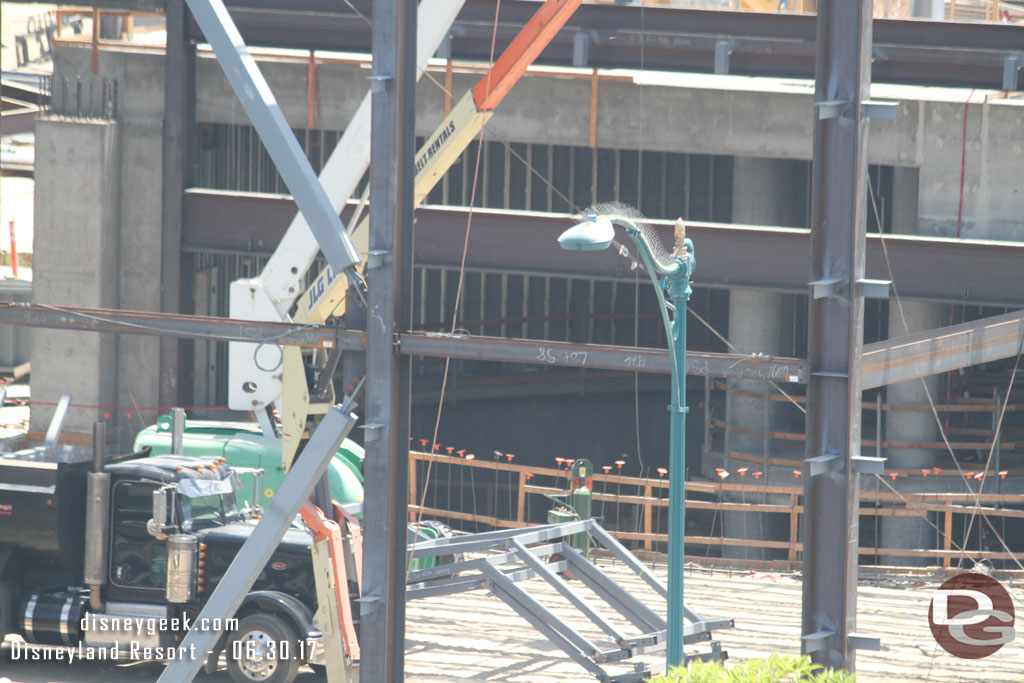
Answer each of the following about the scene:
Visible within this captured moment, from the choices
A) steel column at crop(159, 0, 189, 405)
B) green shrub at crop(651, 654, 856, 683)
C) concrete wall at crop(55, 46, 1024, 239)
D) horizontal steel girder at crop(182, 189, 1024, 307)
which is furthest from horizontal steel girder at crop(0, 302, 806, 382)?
concrete wall at crop(55, 46, 1024, 239)

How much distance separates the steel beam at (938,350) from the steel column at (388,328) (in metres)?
3.63

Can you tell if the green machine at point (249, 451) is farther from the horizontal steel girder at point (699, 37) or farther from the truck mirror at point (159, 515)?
the horizontal steel girder at point (699, 37)

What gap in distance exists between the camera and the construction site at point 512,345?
414 inches

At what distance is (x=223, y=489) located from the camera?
14.9 metres

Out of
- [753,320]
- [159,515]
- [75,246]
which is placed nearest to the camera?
[159,515]

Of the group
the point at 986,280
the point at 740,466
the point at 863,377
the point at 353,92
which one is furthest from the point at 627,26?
the point at 863,377

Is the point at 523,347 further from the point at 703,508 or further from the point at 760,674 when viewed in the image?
the point at 703,508

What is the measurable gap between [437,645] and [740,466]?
10.7m

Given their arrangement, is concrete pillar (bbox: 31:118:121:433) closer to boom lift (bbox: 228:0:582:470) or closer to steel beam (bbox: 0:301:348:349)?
boom lift (bbox: 228:0:582:470)

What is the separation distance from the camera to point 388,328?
10453 millimetres

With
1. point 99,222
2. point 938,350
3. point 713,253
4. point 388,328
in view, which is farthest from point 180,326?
point 99,222

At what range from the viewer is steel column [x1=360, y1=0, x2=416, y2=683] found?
406 inches

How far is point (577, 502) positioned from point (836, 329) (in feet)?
33.5

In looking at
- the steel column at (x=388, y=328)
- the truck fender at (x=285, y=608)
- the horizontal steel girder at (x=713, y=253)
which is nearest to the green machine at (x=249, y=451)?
the truck fender at (x=285, y=608)
